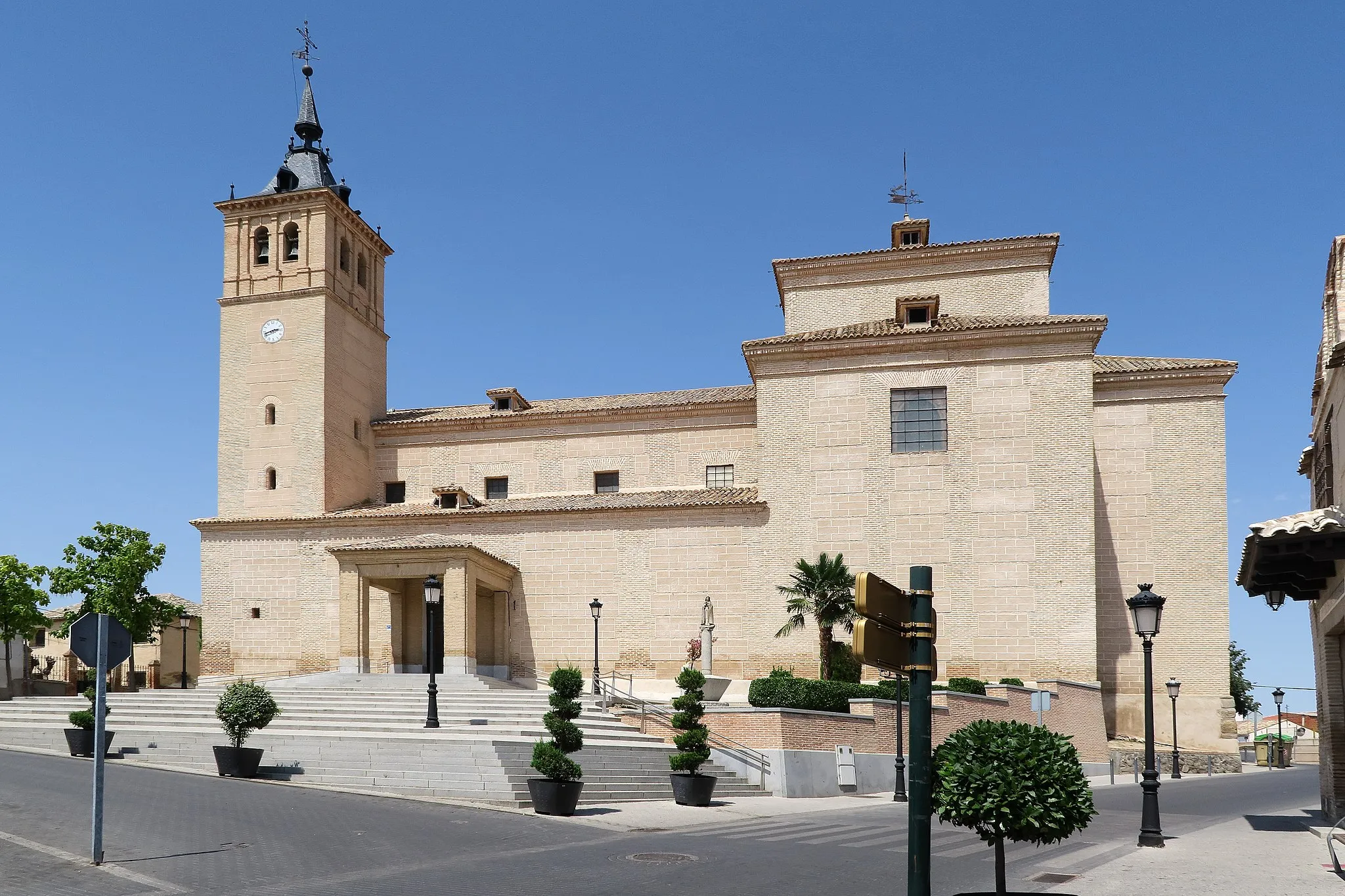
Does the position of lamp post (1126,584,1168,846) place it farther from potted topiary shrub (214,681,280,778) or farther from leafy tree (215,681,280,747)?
leafy tree (215,681,280,747)

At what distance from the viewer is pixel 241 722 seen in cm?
2133

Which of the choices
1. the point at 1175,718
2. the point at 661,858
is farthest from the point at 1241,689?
the point at 661,858

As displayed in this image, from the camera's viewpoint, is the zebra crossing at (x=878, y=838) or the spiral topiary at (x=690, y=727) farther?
the spiral topiary at (x=690, y=727)

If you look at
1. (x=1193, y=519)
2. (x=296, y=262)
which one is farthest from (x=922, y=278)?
(x=296, y=262)

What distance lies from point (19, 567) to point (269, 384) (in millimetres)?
9864

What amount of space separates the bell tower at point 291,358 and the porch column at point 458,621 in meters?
7.17

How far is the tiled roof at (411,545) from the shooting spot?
35250mm

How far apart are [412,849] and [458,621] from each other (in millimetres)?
21409

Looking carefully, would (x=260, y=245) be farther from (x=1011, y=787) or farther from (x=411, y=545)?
(x=1011, y=787)

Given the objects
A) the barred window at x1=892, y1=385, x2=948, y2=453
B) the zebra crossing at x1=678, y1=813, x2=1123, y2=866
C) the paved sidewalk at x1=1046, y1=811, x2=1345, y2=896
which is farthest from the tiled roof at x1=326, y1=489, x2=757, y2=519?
the paved sidewalk at x1=1046, y1=811, x2=1345, y2=896

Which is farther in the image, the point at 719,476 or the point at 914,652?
the point at 719,476

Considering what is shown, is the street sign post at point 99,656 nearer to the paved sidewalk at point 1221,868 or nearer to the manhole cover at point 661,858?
the manhole cover at point 661,858

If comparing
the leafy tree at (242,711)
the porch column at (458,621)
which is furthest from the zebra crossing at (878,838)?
the porch column at (458,621)

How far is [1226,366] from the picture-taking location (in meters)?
35.8
